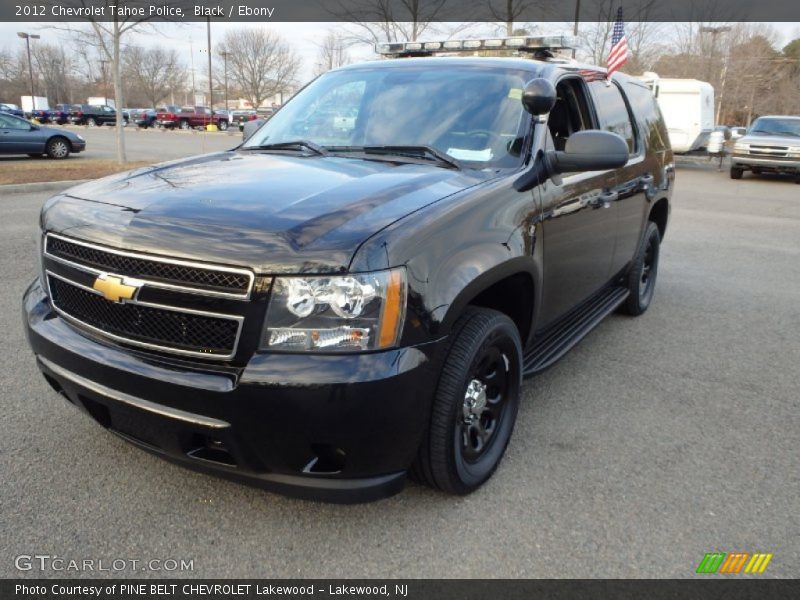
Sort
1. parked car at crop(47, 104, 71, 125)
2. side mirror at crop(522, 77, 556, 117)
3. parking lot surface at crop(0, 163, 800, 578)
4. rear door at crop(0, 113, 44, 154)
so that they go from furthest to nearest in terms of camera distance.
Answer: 1. parked car at crop(47, 104, 71, 125)
2. rear door at crop(0, 113, 44, 154)
3. side mirror at crop(522, 77, 556, 117)
4. parking lot surface at crop(0, 163, 800, 578)

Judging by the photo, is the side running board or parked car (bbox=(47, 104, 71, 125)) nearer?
the side running board

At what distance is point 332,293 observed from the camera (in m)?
2.12

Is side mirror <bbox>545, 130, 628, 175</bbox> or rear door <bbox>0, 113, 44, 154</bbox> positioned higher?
side mirror <bbox>545, 130, 628, 175</bbox>

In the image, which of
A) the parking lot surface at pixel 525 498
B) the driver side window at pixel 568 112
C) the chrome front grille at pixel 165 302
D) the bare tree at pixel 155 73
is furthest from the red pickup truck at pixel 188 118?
the chrome front grille at pixel 165 302

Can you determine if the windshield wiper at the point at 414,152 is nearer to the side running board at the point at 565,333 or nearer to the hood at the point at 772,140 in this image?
the side running board at the point at 565,333

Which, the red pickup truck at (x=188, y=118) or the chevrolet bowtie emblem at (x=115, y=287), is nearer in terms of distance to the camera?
the chevrolet bowtie emblem at (x=115, y=287)

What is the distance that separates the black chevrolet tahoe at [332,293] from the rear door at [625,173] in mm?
918

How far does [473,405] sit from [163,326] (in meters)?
1.28

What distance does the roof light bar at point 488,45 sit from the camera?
4.00 meters

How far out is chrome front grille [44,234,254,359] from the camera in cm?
214

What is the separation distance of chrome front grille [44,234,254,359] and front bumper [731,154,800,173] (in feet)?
64.0

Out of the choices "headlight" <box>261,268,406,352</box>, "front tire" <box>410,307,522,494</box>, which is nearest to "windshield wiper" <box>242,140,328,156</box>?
"front tire" <box>410,307,522,494</box>
